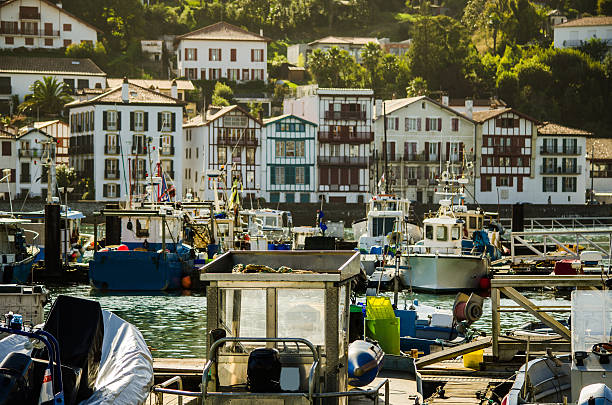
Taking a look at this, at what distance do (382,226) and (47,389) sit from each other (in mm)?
34844

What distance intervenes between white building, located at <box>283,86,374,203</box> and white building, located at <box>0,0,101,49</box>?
43976 millimetres

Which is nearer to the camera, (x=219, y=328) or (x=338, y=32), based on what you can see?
(x=219, y=328)

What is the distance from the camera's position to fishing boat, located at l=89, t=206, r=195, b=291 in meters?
35.3

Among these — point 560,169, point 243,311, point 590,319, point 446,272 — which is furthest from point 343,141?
point 243,311

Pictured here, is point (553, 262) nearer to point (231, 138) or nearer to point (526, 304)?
point (526, 304)

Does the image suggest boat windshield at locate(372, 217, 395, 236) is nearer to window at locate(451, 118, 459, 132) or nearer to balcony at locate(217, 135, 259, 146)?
balcony at locate(217, 135, 259, 146)

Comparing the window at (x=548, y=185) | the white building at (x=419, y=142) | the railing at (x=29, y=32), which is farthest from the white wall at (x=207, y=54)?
the window at (x=548, y=185)

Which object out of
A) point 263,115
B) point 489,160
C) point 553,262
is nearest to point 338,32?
point 263,115

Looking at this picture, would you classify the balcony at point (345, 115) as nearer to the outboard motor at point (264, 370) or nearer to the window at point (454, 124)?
the window at point (454, 124)

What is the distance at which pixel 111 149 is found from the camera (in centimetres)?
8175

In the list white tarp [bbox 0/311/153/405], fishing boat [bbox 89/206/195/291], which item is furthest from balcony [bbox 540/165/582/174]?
white tarp [bbox 0/311/153/405]

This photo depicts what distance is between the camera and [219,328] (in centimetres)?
1045

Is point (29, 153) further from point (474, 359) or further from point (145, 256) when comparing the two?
point (474, 359)

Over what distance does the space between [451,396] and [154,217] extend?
76.9 feet
